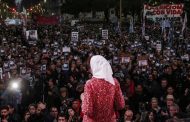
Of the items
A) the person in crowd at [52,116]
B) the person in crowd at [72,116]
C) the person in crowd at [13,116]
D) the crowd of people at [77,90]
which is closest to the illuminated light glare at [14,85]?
the crowd of people at [77,90]

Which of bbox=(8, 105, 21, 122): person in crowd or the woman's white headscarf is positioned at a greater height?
the woman's white headscarf

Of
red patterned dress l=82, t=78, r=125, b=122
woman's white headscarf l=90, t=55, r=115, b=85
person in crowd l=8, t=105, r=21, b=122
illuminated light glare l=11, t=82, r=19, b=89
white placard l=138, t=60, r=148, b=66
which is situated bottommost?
white placard l=138, t=60, r=148, b=66

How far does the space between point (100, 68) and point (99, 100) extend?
0.35m

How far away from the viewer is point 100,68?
5.79m

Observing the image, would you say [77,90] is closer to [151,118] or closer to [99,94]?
[151,118]

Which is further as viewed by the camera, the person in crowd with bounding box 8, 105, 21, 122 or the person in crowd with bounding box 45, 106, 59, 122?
the person in crowd with bounding box 8, 105, 21, 122

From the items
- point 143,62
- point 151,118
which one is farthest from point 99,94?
point 143,62

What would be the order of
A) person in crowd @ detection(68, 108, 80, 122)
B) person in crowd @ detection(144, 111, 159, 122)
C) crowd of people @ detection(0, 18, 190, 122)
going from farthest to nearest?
crowd of people @ detection(0, 18, 190, 122) → person in crowd @ detection(68, 108, 80, 122) → person in crowd @ detection(144, 111, 159, 122)

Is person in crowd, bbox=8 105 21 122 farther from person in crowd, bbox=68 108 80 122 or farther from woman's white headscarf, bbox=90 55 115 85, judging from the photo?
woman's white headscarf, bbox=90 55 115 85

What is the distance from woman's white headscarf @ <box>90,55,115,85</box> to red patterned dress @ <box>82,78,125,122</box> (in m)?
0.05

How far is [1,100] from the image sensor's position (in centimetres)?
1228

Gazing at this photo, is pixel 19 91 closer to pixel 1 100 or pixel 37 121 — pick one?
pixel 1 100

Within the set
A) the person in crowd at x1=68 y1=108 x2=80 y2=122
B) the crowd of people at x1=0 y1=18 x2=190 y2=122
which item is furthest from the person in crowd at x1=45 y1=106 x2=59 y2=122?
the person in crowd at x1=68 y1=108 x2=80 y2=122

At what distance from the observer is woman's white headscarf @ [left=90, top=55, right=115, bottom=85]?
18.9 feet
